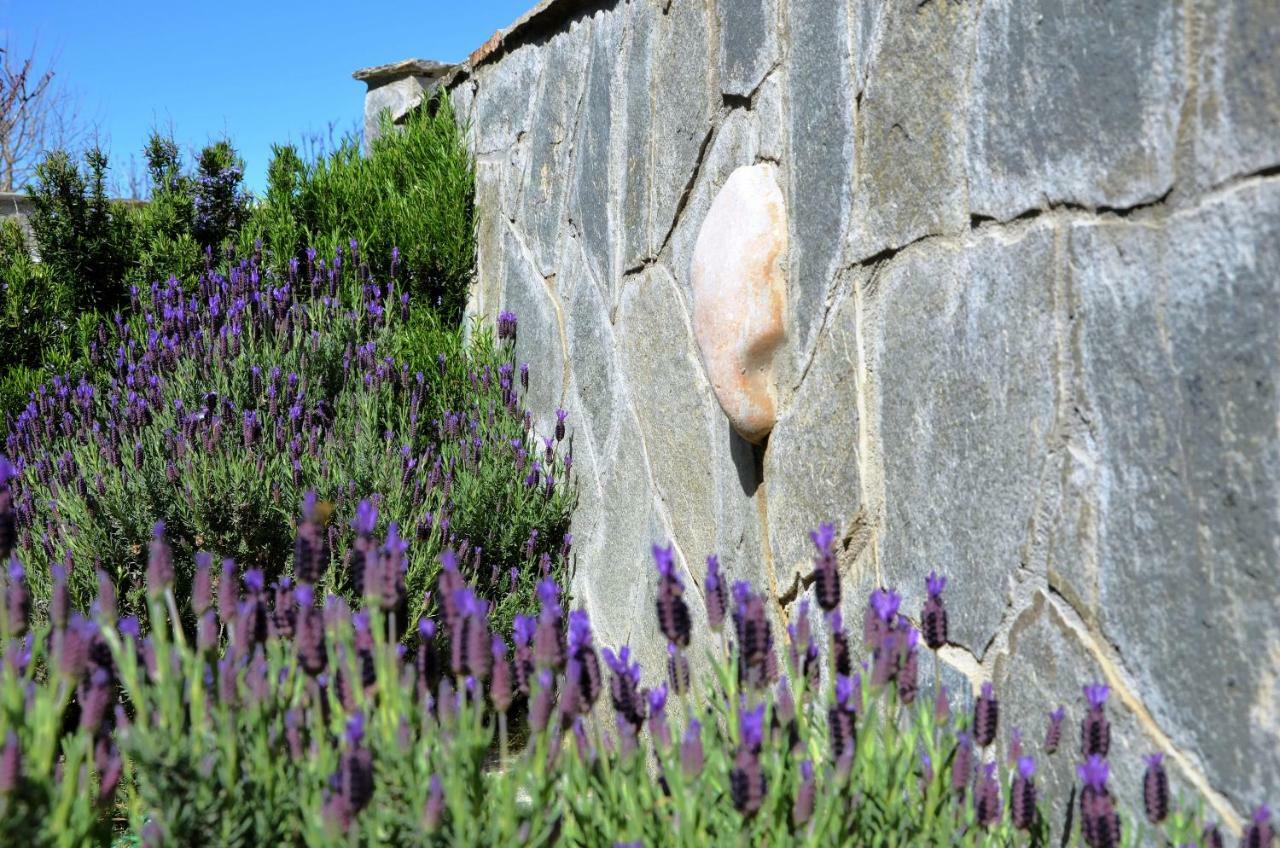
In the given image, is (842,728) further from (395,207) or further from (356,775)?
(395,207)

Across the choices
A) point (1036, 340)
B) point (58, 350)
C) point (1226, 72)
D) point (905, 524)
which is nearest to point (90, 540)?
point (58, 350)

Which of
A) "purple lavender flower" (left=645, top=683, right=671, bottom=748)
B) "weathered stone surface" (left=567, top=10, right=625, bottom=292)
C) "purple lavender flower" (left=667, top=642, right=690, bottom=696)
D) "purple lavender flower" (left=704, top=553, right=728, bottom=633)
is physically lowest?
"purple lavender flower" (left=645, top=683, right=671, bottom=748)

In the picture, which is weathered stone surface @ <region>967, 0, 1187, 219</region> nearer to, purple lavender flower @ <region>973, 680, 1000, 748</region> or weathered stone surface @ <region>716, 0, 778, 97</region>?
purple lavender flower @ <region>973, 680, 1000, 748</region>

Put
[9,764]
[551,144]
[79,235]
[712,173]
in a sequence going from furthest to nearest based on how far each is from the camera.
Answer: [79,235], [551,144], [712,173], [9,764]

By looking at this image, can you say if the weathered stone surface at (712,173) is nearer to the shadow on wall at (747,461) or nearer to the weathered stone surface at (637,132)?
the weathered stone surface at (637,132)

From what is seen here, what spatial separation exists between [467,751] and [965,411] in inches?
38.5

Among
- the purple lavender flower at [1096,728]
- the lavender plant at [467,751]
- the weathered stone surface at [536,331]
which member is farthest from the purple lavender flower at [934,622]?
the weathered stone surface at [536,331]

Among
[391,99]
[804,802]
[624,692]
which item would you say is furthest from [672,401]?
[391,99]

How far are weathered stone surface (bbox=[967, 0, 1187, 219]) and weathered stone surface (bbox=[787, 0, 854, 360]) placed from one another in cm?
45

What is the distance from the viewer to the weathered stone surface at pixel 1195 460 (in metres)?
1.49

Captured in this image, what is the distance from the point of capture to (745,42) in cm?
291

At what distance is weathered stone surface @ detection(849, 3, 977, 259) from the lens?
2080 mm

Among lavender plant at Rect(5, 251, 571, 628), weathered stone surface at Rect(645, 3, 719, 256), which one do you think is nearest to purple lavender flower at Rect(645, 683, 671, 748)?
weathered stone surface at Rect(645, 3, 719, 256)

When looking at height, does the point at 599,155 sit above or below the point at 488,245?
above
